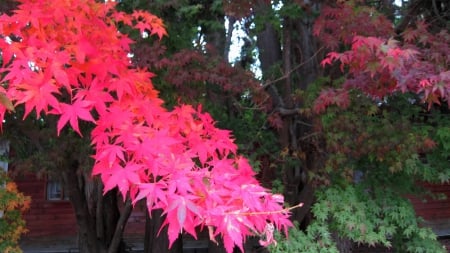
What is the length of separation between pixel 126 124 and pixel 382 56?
6.48ft

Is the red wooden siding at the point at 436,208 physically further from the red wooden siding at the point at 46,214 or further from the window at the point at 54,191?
the window at the point at 54,191

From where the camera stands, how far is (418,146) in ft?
16.3

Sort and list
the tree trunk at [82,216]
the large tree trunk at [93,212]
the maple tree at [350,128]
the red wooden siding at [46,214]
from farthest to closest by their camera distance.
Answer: the red wooden siding at [46,214] < the tree trunk at [82,216] < the large tree trunk at [93,212] < the maple tree at [350,128]

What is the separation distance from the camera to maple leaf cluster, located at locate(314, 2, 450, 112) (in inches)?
131

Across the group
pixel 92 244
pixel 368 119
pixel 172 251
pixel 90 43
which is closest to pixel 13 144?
pixel 92 244

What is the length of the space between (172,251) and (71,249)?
4.50 metres

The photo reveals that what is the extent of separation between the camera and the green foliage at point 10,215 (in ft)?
18.4

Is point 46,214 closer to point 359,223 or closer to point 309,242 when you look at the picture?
point 309,242

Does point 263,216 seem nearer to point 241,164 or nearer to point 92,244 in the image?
point 241,164

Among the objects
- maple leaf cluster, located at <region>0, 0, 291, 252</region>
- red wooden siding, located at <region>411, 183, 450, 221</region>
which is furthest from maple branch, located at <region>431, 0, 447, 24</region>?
red wooden siding, located at <region>411, 183, 450, 221</region>

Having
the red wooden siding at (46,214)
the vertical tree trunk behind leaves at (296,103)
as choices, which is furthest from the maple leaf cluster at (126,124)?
the red wooden siding at (46,214)

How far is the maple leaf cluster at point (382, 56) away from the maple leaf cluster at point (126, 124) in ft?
4.29

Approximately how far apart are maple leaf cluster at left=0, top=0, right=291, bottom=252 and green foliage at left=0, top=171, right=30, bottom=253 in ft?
9.53

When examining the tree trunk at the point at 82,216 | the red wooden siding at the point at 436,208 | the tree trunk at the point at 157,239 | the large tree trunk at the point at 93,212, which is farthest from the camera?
the red wooden siding at the point at 436,208
